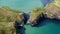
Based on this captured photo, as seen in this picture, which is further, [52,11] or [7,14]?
[52,11]

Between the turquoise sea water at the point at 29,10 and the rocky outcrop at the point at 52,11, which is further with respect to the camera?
the rocky outcrop at the point at 52,11

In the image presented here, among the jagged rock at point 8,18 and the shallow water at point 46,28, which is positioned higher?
the jagged rock at point 8,18

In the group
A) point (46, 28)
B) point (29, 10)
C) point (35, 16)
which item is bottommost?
point (46, 28)

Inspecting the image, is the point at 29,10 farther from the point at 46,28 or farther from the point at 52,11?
the point at 46,28

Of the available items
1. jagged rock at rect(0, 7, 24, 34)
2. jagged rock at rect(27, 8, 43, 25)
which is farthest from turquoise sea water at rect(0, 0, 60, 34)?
jagged rock at rect(0, 7, 24, 34)

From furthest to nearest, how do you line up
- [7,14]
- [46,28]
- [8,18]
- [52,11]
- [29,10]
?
[29,10], [52,11], [7,14], [46,28], [8,18]

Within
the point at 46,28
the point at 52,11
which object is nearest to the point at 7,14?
the point at 46,28

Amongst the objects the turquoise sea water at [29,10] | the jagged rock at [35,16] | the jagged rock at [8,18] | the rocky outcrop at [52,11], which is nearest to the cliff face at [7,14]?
the jagged rock at [8,18]

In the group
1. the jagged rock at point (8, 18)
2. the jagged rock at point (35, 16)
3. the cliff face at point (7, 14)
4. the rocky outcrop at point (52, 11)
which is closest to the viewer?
the jagged rock at point (8, 18)

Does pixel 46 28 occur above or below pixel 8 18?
below

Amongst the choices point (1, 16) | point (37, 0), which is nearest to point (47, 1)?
point (37, 0)

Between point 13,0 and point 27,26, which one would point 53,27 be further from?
point 13,0

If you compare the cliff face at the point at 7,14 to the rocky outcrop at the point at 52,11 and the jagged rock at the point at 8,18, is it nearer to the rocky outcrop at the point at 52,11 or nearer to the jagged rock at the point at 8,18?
the jagged rock at the point at 8,18
